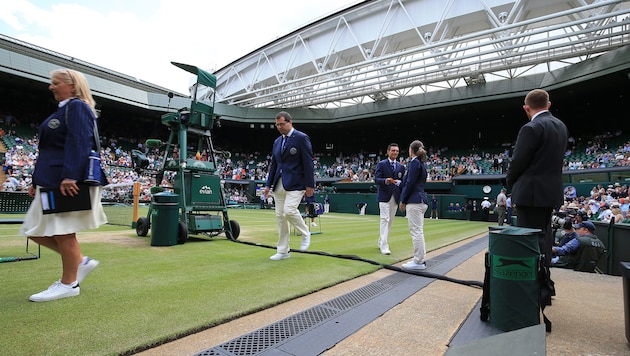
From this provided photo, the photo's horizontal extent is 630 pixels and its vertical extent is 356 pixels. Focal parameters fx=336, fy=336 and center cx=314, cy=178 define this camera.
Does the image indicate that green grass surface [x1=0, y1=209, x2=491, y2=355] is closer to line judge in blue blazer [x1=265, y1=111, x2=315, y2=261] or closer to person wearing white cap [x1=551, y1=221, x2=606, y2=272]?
line judge in blue blazer [x1=265, y1=111, x2=315, y2=261]

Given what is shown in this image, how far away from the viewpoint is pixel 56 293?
2.83m

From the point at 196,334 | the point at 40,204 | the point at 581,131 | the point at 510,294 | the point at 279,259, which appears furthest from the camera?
the point at 581,131

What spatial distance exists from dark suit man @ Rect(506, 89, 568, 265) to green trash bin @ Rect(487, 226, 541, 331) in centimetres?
62

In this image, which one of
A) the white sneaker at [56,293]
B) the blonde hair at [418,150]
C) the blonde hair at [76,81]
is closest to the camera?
the white sneaker at [56,293]

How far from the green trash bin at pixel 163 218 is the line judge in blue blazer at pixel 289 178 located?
6.48 ft

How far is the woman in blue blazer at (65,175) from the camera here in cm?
278

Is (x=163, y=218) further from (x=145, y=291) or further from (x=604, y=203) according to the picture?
(x=604, y=203)

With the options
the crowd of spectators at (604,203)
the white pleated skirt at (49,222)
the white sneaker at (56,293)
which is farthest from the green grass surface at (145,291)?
the crowd of spectators at (604,203)

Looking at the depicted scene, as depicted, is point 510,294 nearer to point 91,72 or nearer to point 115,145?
point 115,145

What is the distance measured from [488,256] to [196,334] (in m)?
2.39

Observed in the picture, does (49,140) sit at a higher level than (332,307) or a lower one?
higher

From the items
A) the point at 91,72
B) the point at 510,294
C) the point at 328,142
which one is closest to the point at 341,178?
the point at 328,142

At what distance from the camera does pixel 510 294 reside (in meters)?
2.57

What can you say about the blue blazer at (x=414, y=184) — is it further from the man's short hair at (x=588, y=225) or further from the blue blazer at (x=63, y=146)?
the blue blazer at (x=63, y=146)
